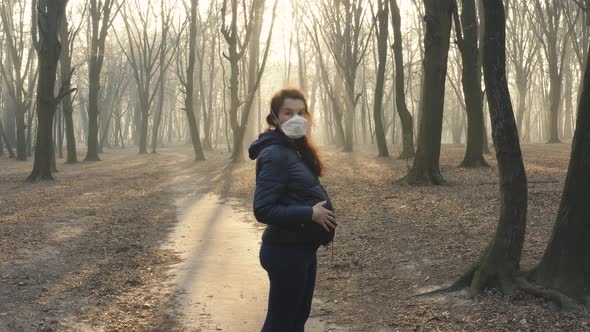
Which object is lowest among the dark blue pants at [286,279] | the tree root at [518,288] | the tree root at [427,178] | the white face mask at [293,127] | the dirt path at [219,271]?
the dirt path at [219,271]

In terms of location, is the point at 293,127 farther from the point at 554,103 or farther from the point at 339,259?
the point at 554,103

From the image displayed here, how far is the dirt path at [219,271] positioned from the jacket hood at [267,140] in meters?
2.41

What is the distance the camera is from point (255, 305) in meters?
5.39

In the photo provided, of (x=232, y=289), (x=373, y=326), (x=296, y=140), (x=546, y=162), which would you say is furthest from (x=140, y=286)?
(x=546, y=162)

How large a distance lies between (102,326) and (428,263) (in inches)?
141

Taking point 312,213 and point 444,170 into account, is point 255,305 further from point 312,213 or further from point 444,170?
point 444,170

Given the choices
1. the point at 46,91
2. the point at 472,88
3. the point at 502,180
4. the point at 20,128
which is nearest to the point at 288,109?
the point at 502,180

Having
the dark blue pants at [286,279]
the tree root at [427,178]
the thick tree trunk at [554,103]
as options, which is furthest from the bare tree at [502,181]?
the thick tree trunk at [554,103]

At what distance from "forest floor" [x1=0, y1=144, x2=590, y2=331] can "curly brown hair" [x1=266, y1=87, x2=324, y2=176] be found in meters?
1.30

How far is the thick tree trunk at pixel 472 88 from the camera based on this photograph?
1539 cm

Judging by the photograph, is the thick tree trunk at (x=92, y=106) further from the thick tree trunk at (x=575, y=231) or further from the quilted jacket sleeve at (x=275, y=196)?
the quilted jacket sleeve at (x=275, y=196)

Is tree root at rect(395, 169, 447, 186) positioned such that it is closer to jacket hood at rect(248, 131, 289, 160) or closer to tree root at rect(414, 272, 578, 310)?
tree root at rect(414, 272, 578, 310)

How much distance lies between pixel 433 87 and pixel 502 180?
294 inches

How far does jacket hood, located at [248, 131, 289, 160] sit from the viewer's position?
9.32 ft
